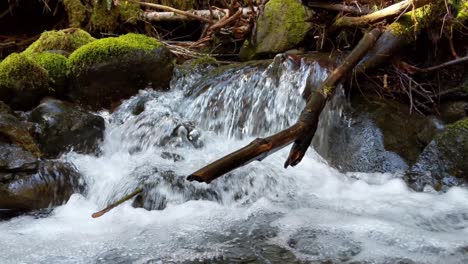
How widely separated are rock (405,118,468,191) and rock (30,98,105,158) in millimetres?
3111

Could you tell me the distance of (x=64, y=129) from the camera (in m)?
4.71

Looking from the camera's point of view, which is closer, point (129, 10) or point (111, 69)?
point (111, 69)

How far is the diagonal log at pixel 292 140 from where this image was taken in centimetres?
245

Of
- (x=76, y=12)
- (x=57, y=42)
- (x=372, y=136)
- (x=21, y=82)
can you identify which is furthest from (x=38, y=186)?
(x=76, y=12)

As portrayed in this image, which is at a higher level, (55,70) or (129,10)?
(129,10)

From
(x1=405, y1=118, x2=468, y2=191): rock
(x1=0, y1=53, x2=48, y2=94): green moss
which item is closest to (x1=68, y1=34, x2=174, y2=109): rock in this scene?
(x1=0, y1=53, x2=48, y2=94): green moss

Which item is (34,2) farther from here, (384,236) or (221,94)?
(384,236)

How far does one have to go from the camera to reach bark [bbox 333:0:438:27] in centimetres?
436

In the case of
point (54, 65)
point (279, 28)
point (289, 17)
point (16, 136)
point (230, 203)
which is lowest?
point (230, 203)

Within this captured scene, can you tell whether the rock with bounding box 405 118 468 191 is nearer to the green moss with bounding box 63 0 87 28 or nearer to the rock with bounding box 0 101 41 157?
the rock with bounding box 0 101 41 157

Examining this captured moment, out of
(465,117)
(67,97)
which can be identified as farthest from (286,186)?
(67,97)

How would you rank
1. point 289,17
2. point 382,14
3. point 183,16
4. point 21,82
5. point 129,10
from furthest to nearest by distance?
point 129,10
point 183,16
point 289,17
point 21,82
point 382,14

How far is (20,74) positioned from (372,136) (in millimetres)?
3770

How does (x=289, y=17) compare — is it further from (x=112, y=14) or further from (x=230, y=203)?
(x=112, y=14)
